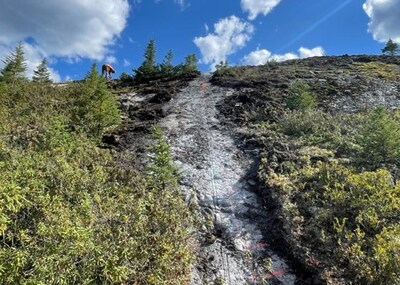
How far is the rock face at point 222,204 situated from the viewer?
850 centimetres

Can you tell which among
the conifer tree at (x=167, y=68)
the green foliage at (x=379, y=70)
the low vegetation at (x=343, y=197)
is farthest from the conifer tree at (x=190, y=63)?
the low vegetation at (x=343, y=197)

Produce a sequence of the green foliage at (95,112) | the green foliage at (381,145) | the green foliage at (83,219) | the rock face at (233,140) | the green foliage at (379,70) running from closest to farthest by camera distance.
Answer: the green foliage at (83,219), the rock face at (233,140), the green foliage at (381,145), the green foliage at (95,112), the green foliage at (379,70)

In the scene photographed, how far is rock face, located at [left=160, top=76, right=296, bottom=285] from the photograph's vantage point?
8.50 m

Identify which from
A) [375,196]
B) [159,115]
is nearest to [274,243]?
[375,196]

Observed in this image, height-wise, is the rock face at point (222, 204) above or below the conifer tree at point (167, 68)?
below

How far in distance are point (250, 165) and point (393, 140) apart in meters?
5.20

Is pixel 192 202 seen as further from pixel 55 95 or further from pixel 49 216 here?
pixel 55 95

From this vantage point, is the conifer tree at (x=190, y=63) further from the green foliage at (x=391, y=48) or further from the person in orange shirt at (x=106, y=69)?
the green foliage at (x=391, y=48)

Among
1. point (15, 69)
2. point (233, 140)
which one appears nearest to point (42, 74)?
point (15, 69)

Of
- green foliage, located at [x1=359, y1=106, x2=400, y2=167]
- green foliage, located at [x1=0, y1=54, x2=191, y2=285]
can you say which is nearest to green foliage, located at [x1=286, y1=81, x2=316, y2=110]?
green foliage, located at [x1=359, y1=106, x2=400, y2=167]

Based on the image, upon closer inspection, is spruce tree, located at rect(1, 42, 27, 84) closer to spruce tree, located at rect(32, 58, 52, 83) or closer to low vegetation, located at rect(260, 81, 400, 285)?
spruce tree, located at rect(32, 58, 52, 83)

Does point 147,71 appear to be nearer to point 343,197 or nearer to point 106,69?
point 106,69

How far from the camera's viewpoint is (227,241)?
960 centimetres

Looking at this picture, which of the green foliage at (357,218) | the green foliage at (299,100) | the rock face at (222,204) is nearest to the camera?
the green foliage at (357,218)
